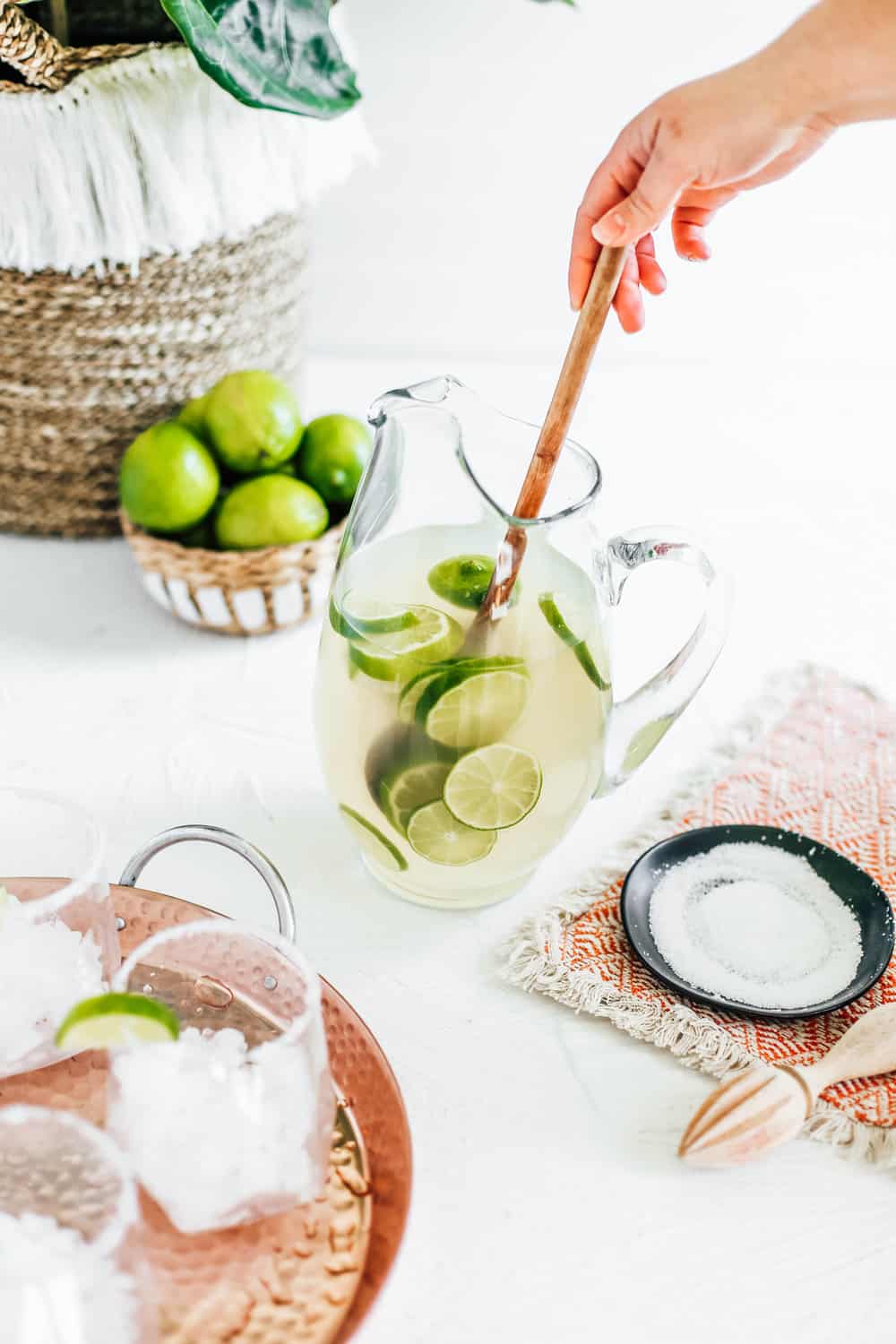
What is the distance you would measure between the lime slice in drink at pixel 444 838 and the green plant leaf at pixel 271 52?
0.47 meters

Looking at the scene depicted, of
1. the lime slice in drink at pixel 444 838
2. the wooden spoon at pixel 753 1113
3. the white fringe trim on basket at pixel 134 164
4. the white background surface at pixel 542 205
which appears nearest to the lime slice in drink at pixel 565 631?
the lime slice in drink at pixel 444 838

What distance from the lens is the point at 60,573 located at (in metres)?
1.08

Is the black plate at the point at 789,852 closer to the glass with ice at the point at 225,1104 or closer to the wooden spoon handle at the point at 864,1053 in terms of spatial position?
the wooden spoon handle at the point at 864,1053

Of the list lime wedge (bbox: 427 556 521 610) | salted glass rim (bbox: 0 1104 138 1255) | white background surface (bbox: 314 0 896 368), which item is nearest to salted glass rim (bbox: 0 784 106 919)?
salted glass rim (bbox: 0 1104 138 1255)

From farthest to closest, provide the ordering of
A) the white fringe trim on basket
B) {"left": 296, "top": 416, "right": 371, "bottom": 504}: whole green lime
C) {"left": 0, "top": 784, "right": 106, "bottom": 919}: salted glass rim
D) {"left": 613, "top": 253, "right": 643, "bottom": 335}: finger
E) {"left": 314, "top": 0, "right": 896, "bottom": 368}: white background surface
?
1. {"left": 314, "top": 0, "right": 896, "bottom": 368}: white background surface
2. {"left": 296, "top": 416, "right": 371, "bottom": 504}: whole green lime
3. the white fringe trim on basket
4. {"left": 613, "top": 253, "right": 643, "bottom": 335}: finger
5. {"left": 0, "top": 784, "right": 106, "bottom": 919}: salted glass rim

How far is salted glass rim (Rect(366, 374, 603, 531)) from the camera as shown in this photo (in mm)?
624

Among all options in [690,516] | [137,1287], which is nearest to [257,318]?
[690,516]

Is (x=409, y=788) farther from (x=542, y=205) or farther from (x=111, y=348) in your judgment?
(x=542, y=205)

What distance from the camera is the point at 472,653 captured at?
0.65 metres

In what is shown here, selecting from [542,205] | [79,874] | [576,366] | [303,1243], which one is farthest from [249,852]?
[542,205]

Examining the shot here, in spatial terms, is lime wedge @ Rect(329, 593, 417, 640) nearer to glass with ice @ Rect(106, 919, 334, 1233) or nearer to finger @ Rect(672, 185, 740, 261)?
glass with ice @ Rect(106, 919, 334, 1233)

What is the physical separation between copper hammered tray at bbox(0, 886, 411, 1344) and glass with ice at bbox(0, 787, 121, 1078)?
27mm

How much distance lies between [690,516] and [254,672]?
461 mm

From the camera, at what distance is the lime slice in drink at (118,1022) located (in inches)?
19.6
